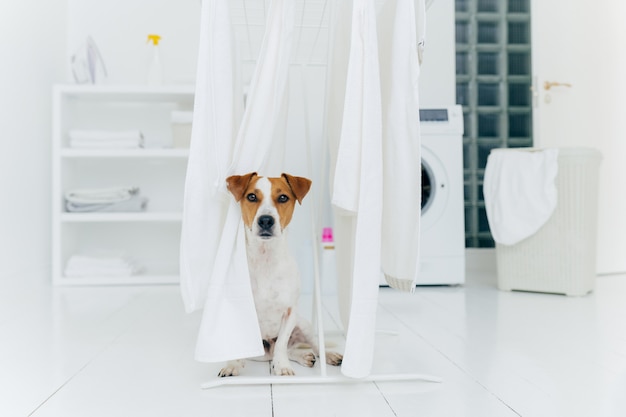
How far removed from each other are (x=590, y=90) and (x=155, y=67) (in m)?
2.56

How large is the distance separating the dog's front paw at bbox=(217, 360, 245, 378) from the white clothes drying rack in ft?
0.08

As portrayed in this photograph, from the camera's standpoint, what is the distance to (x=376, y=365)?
146 centimetres

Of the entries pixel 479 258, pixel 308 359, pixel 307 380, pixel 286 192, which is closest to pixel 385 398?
pixel 307 380

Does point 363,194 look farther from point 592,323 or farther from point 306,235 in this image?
point 306,235

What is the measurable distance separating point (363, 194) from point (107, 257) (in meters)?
2.29

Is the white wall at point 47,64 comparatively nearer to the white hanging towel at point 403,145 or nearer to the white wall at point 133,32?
the white wall at point 133,32

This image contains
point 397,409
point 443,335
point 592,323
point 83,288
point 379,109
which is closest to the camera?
point 397,409

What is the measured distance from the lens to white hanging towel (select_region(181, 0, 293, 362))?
4.19 feet

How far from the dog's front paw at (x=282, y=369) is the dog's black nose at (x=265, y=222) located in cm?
33

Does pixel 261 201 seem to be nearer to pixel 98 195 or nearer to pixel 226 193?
pixel 226 193

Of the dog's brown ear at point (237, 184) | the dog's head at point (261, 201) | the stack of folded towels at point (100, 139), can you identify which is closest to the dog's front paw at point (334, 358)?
the dog's head at point (261, 201)

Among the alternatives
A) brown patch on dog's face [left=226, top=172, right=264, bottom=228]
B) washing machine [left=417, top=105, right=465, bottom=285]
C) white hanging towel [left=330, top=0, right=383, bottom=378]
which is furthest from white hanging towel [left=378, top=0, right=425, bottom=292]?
washing machine [left=417, top=105, right=465, bottom=285]

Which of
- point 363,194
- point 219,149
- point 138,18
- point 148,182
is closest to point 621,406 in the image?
point 363,194

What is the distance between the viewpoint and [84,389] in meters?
1.25
